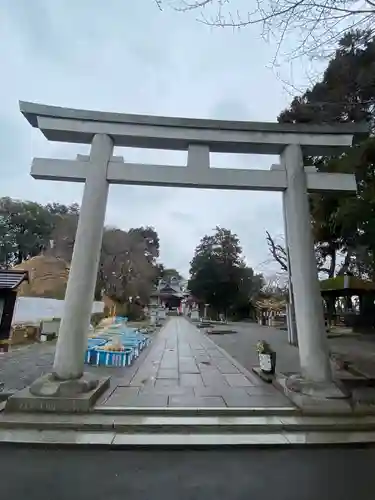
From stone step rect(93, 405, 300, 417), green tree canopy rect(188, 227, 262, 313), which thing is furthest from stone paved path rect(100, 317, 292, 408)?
green tree canopy rect(188, 227, 262, 313)

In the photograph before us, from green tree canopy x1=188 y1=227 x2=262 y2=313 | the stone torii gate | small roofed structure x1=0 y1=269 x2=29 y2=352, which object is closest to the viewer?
the stone torii gate

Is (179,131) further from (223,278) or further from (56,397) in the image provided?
(223,278)

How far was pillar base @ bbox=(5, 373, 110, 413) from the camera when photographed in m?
4.54

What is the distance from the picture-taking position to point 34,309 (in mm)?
14812

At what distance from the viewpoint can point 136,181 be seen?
18.6 ft

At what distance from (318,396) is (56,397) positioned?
3.65 metres

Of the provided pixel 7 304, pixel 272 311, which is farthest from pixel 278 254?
pixel 7 304

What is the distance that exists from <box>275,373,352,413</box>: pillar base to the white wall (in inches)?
421

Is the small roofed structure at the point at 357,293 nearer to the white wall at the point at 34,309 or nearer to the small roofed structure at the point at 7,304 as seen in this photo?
the white wall at the point at 34,309

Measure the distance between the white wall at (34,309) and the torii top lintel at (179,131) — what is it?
9114mm

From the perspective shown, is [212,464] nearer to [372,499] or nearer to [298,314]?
[372,499]

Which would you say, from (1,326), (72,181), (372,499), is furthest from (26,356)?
(372,499)

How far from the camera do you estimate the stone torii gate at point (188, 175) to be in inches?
205

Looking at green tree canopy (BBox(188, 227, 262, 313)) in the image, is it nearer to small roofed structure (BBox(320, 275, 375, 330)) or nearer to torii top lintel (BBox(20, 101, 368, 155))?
small roofed structure (BBox(320, 275, 375, 330))
